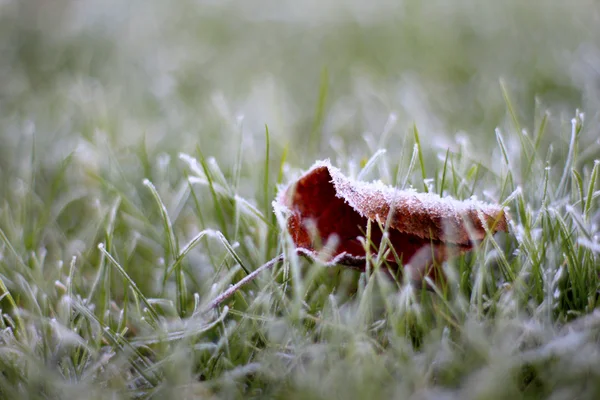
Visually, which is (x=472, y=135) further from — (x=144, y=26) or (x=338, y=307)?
(x=144, y=26)

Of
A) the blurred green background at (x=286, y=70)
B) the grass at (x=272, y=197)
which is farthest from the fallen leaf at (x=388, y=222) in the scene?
the blurred green background at (x=286, y=70)

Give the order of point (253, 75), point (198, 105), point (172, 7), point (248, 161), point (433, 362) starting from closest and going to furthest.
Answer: point (433, 362) → point (248, 161) → point (198, 105) → point (253, 75) → point (172, 7)

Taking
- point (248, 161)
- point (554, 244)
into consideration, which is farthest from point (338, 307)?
point (248, 161)

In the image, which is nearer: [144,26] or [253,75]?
[253,75]

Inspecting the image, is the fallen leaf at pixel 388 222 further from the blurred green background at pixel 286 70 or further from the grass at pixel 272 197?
the blurred green background at pixel 286 70

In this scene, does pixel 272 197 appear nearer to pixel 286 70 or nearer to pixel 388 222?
pixel 388 222

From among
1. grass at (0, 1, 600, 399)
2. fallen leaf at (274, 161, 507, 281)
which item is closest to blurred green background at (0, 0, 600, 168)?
grass at (0, 1, 600, 399)

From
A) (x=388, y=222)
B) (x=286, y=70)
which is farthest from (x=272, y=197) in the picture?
(x=286, y=70)
